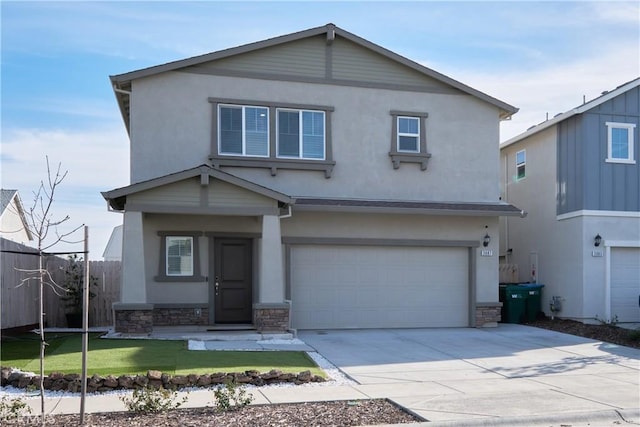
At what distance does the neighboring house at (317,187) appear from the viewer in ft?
51.0

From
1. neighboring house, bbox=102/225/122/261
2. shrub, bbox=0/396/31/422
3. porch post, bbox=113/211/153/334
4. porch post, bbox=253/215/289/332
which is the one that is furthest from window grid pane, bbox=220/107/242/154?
neighboring house, bbox=102/225/122/261

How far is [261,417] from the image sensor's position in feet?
25.7

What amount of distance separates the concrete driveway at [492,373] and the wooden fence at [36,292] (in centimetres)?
603

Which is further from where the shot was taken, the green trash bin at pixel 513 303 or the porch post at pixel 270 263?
the green trash bin at pixel 513 303

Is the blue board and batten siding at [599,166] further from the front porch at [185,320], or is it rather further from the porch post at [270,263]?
the front porch at [185,320]

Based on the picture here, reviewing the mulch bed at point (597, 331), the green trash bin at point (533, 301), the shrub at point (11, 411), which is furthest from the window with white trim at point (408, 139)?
the shrub at point (11, 411)

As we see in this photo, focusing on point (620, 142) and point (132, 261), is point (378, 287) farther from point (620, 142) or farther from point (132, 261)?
point (620, 142)

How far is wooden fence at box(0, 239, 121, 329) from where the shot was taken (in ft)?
47.0

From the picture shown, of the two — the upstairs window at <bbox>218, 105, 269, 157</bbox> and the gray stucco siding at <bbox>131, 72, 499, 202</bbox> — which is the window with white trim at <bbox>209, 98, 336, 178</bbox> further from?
the gray stucco siding at <bbox>131, 72, 499, 202</bbox>

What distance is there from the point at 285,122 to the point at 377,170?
2.74m

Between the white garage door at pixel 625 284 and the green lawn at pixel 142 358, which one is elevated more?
the white garage door at pixel 625 284

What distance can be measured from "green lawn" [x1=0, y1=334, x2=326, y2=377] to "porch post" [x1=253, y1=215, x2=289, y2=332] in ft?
6.57

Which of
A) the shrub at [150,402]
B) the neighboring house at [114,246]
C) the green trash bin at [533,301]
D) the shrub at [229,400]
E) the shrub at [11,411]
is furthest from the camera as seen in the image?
the neighboring house at [114,246]

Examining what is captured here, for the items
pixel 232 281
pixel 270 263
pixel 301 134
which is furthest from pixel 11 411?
pixel 301 134
